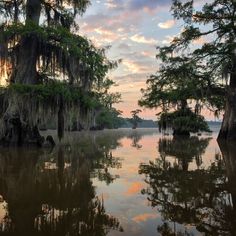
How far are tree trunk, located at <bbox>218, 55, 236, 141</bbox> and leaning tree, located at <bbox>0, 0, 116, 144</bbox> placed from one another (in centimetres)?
1114

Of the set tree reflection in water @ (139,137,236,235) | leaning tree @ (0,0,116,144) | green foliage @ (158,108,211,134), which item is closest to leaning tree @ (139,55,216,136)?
green foliage @ (158,108,211,134)

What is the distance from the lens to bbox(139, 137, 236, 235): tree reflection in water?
13.4 ft

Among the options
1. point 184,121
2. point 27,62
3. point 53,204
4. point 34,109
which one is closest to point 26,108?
point 34,109

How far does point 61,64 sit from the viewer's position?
18.6 m

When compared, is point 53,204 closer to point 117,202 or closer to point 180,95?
point 117,202

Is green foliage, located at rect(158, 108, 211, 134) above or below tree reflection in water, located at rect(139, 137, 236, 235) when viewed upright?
above

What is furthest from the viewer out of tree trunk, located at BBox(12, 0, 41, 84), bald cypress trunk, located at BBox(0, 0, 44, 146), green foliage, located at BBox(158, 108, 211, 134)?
green foliage, located at BBox(158, 108, 211, 134)

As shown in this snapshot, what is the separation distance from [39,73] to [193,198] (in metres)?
15.7

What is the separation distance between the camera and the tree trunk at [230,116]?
81.5 ft

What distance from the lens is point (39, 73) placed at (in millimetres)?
19516

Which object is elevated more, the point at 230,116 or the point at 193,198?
the point at 230,116

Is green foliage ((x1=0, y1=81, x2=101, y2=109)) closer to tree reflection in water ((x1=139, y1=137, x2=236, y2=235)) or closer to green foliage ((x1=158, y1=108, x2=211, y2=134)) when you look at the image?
tree reflection in water ((x1=139, y1=137, x2=236, y2=235))

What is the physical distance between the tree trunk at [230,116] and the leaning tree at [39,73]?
11136mm

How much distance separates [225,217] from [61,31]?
48.0 feet
